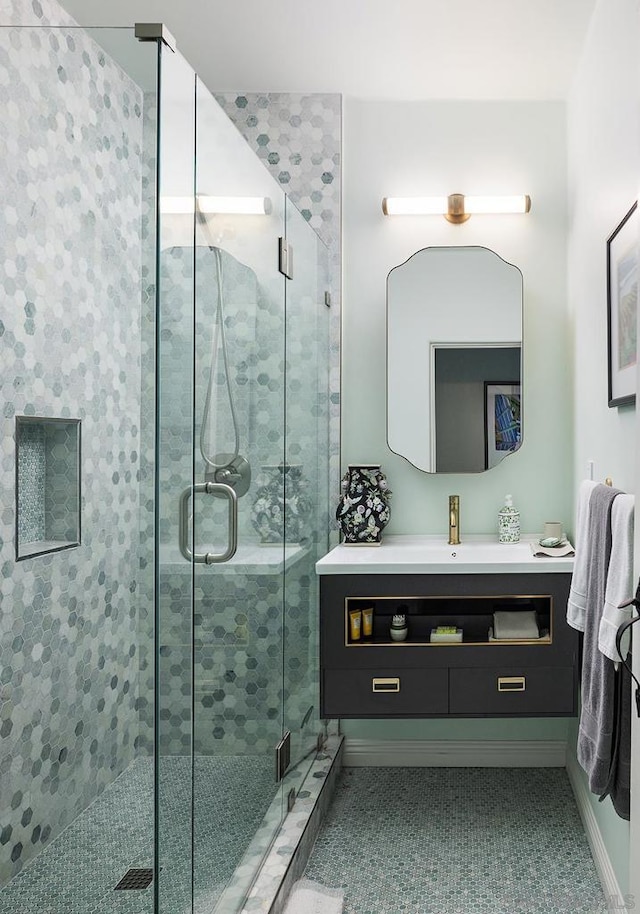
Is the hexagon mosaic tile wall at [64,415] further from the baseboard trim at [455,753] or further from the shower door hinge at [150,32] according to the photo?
the baseboard trim at [455,753]

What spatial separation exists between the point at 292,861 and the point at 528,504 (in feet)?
5.20

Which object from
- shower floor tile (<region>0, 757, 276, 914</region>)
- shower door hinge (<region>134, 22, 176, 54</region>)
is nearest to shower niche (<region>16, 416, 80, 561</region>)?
shower floor tile (<region>0, 757, 276, 914</region>)

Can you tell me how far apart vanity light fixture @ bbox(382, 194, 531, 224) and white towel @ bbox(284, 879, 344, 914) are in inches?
92.6

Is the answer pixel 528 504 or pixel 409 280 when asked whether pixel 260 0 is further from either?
pixel 528 504

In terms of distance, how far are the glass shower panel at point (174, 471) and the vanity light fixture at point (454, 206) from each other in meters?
1.66

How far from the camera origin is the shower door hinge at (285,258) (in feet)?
7.56

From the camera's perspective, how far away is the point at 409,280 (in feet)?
10.1

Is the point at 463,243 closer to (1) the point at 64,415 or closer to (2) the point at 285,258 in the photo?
(2) the point at 285,258

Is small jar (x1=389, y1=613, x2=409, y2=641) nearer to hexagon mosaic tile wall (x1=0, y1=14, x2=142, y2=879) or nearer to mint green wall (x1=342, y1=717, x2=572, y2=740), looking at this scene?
mint green wall (x1=342, y1=717, x2=572, y2=740)

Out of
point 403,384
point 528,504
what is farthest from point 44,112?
point 528,504

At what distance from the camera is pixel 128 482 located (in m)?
1.71

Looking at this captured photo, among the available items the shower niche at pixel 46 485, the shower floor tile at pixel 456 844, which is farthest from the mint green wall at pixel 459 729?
the shower niche at pixel 46 485

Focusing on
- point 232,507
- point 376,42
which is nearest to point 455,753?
point 232,507

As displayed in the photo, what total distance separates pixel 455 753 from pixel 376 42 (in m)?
2.63
